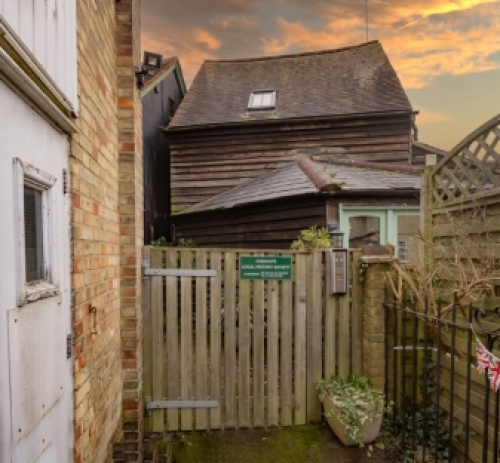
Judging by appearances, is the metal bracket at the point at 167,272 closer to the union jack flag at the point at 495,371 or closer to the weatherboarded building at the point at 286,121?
the union jack flag at the point at 495,371

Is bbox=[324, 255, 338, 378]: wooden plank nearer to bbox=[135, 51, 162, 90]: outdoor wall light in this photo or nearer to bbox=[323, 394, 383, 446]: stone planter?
bbox=[323, 394, 383, 446]: stone planter

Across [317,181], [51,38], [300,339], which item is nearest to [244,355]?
[300,339]

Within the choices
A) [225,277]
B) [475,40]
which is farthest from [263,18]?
[225,277]

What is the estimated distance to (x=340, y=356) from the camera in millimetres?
3482

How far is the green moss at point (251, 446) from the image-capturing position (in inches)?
118

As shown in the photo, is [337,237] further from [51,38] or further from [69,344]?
[51,38]

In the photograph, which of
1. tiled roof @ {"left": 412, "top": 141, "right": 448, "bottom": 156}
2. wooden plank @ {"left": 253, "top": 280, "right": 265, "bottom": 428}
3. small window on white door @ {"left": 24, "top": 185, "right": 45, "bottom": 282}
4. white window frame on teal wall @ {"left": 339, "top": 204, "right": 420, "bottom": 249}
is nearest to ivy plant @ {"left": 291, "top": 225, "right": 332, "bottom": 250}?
white window frame on teal wall @ {"left": 339, "top": 204, "right": 420, "bottom": 249}

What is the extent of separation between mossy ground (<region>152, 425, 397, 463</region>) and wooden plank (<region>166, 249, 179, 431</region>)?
0.18 metres

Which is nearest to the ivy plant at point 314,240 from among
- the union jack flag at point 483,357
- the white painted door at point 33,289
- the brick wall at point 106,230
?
the brick wall at point 106,230

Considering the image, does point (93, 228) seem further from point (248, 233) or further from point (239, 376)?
point (248, 233)

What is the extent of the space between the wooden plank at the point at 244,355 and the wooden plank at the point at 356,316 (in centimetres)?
105

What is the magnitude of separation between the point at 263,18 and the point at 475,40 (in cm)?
603

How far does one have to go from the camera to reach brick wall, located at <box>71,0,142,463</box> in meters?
1.94

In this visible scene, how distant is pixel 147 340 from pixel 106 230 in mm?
1336
